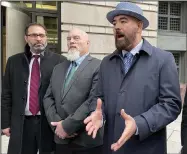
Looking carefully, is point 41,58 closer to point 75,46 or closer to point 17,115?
point 75,46

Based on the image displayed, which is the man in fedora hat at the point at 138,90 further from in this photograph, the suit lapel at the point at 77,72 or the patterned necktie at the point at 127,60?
the suit lapel at the point at 77,72

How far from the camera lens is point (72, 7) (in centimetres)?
947

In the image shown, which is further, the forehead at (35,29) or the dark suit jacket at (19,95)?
the forehead at (35,29)

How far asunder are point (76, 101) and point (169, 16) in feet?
35.9

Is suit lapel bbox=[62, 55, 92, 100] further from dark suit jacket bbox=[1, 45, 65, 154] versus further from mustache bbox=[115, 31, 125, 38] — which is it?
mustache bbox=[115, 31, 125, 38]

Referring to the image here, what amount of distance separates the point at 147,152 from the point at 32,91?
73.5 inches

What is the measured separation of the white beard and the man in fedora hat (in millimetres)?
1109

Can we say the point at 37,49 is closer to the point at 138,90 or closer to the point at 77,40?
the point at 77,40

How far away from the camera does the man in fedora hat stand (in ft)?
7.61

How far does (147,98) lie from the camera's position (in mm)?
2389

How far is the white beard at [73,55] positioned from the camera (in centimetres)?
359

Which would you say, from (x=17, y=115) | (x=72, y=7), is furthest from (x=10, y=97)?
(x=72, y=7)

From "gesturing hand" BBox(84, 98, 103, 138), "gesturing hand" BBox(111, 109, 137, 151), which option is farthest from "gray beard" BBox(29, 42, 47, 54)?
"gesturing hand" BBox(111, 109, 137, 151)

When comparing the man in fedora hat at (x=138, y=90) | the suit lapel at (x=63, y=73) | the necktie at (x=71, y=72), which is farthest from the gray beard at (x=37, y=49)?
the man in fedora hat at (x=138, y=90)
